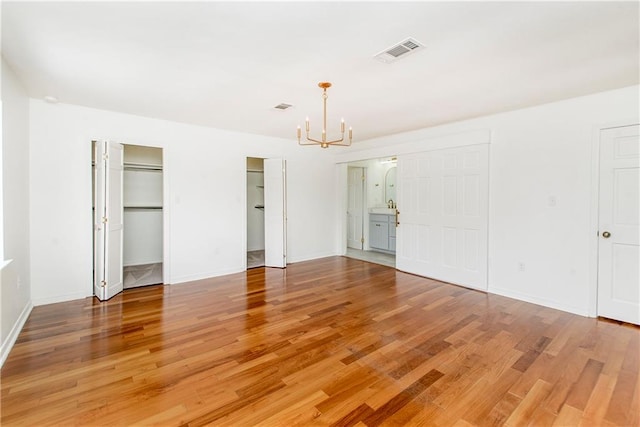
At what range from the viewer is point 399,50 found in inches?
95.7

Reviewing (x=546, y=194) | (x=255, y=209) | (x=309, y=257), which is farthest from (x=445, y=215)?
(x=255, y=209)

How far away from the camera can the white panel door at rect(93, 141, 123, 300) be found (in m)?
3.99

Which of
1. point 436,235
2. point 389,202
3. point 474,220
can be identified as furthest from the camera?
point 389,202

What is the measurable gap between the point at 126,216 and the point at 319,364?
4.91 metres

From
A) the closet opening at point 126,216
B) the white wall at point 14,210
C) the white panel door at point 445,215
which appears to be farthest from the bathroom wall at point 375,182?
the white wall at point 14,210

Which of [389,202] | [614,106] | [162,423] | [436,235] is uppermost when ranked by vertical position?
[614,106]

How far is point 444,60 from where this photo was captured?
8.54 feet

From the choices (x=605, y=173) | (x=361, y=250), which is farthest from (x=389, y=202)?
(x=605, y=173)

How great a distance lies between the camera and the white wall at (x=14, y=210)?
8.94ft

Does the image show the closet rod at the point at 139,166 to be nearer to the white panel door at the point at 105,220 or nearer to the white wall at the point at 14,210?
the white panel door at the point at 105,220

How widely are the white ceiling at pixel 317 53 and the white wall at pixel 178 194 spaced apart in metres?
0.51

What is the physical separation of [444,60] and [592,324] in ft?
10.6

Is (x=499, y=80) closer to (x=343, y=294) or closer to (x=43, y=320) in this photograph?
(x=343, y=294)

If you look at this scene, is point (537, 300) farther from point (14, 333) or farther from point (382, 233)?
point (14, 333)
